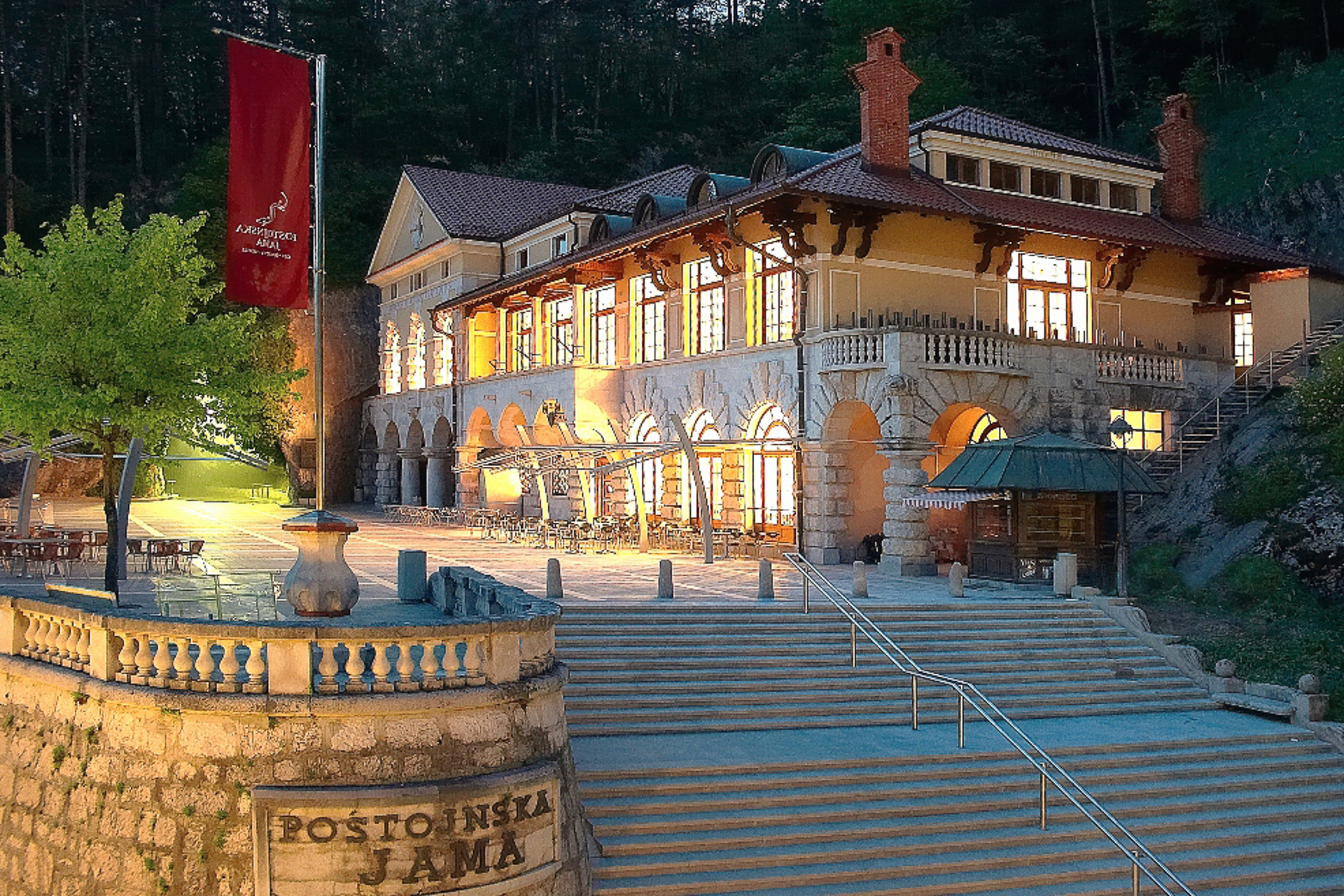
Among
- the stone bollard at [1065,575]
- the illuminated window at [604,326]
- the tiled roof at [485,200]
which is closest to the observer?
the stone bollard at [1065,575]

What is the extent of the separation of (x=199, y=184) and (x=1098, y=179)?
130ft

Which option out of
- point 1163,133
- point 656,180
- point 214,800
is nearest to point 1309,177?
point 1163,133

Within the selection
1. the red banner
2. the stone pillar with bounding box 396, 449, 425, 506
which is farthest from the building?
the red banner

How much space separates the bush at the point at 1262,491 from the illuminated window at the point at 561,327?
18943mm

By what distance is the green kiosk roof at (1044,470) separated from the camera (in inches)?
935

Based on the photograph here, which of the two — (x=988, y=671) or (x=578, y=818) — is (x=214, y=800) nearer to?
(x=578, y=818)

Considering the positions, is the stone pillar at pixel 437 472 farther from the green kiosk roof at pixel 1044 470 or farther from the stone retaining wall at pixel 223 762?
the stone retaining wall at pixel 223 762

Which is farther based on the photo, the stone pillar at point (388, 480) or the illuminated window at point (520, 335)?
the stone pillar at point (388, 480)

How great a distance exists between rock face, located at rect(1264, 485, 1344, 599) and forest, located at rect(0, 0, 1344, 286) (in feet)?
52.7

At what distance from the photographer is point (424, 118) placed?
66938 mm

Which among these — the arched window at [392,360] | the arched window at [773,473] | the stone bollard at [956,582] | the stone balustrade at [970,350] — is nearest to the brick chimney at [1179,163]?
the stone balustrade at [970,350]

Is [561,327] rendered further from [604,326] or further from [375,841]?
[375,841]

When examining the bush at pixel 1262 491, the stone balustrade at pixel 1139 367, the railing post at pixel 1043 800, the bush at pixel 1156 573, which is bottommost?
the railing post at pixel 1043 800

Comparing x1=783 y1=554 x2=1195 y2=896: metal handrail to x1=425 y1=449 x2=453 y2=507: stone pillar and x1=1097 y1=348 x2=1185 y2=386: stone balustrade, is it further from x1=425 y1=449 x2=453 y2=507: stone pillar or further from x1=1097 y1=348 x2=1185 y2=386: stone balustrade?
x1=425 y1=449 x2=453 y2=507: stone pillar
